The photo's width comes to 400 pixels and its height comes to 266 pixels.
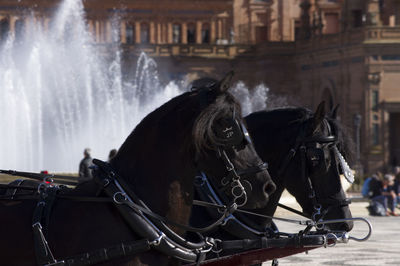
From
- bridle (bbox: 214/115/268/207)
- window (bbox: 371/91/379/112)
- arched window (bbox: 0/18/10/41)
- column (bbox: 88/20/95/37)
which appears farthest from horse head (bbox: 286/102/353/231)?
column (bbox: 88/20/95/37)

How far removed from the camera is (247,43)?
65.2m

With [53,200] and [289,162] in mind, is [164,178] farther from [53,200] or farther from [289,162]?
[289,162]

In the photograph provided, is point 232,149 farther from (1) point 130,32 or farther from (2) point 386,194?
(1) point 130,32

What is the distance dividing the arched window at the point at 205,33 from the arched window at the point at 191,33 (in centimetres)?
57

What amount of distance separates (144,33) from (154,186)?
5916cm

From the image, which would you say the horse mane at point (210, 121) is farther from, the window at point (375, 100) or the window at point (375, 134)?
the window at point (375, 100)

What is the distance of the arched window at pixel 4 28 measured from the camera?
193ft

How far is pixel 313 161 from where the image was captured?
24.2 feet

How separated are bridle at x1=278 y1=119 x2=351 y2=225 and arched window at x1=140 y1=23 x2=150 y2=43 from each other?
5685cm

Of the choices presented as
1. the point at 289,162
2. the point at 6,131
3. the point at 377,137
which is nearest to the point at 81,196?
the point at 289,162

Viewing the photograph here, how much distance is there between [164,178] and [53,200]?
0.64 metres

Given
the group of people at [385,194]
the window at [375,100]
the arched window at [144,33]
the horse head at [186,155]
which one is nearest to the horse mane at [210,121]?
the horse head at [186,155]

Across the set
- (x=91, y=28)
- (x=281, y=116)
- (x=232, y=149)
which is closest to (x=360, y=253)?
(x=281, y=116)

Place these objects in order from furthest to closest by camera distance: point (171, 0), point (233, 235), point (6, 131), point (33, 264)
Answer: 1. point (171, 0)
2. point (6, 131)
3. point (233, 235)
4. point (33, 264)
